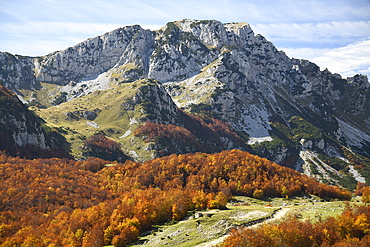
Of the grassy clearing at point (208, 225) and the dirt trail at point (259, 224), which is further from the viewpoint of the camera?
the grassy clearing at point (208, 225)

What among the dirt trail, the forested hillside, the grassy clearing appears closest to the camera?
the dirt trail

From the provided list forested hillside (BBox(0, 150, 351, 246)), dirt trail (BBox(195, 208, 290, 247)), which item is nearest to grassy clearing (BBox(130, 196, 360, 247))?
dirt trail (BBox(195, 208, 290, 247))

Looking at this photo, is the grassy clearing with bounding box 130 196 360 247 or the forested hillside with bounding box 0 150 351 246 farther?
the forested hillside with bounding box 0 150 351 246

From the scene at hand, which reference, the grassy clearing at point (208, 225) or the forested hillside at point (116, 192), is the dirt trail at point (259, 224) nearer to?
the grassy clearing at point (208, 225)

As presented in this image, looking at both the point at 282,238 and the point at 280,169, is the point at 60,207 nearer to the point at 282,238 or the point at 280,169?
the point at 282,238

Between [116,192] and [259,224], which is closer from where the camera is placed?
[259,224]

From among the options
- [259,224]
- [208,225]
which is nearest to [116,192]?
[208,225]

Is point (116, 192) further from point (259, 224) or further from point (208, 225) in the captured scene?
point (259, 224)

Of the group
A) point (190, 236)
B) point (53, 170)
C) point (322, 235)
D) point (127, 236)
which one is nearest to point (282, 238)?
point (322, 235)

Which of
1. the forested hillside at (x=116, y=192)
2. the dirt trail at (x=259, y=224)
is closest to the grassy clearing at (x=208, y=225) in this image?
the dirt trail at (x=259, y=224)

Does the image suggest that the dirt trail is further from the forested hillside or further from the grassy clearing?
the forested hillside

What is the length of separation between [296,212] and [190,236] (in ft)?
96.8

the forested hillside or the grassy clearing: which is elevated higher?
the grassy clearing

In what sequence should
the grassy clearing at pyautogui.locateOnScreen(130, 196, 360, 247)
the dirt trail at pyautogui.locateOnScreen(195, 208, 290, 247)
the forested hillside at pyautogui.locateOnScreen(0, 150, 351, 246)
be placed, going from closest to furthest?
the dirt trail at pyautogui.locateOnScreen(195, 208, 290, 247) < the grassy clearing at pyautogui.locateOnScreen(130, 196, 360, 247) < the forested hillside at pyautogui.locateOnScreen(0, 150, 351, 246)
